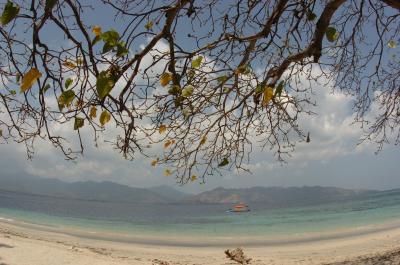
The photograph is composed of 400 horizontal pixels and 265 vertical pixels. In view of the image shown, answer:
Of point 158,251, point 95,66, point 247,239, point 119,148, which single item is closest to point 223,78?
point 119,148

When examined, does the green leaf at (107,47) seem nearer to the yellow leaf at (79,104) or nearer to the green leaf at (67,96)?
the green leaf at (67,96)

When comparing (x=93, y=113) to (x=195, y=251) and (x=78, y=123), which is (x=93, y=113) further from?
(x=195, y=251)

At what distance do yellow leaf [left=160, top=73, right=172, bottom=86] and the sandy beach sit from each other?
6759mm

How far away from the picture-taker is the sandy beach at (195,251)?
10.2 meters

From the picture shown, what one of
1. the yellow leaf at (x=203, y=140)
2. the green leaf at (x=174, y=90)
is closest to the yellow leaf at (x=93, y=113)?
the green leaf at (x=174, y=90)

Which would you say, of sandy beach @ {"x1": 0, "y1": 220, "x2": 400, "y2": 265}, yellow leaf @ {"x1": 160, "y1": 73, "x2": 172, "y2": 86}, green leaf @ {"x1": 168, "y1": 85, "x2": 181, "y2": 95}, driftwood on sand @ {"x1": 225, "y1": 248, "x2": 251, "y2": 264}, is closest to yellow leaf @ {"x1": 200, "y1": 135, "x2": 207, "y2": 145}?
green leaf @ {"x1": 168, "y1": 85, "x2": 181, "y2": 95}

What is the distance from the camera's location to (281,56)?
16.1ft

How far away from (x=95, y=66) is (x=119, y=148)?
32.5 inches

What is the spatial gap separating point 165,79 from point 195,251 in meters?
16.0

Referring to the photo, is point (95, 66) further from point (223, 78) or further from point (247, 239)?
point (247, 239)

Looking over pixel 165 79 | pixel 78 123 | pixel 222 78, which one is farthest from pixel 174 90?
pixel 78 123

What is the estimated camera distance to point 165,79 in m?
2.96

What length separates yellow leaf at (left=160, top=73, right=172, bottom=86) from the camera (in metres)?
2.90

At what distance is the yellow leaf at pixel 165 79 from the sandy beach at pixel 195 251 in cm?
676
